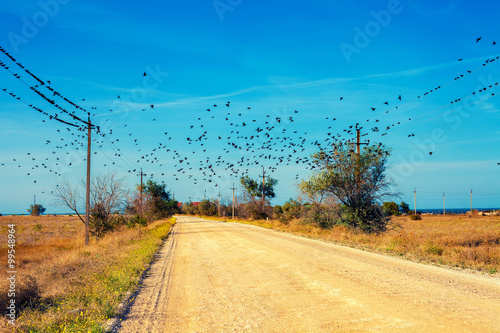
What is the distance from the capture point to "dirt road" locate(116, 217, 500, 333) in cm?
626

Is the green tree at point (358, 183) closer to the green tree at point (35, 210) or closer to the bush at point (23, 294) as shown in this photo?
the bush at point (23, 294)

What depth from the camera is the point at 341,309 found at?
7145 millimetres

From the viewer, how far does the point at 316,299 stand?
8.00 m

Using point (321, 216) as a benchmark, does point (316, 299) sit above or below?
below

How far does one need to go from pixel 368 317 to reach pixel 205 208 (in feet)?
→ 378

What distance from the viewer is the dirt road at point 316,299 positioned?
6262 mm

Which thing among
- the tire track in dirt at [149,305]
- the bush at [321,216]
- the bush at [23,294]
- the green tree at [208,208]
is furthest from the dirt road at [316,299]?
the green tree at [208,208]

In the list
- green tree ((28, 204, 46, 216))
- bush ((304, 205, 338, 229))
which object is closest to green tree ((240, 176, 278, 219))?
bush ((304, 205, 338, 229))

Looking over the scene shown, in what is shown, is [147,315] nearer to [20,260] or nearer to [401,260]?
[401,260]

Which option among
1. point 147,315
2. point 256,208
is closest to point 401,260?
point 147,315

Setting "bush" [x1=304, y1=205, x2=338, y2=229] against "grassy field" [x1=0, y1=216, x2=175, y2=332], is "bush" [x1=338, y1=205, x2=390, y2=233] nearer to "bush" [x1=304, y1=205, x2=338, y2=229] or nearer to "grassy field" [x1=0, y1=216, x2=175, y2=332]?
"bush" [x1=304, y1=205, x2=338, y2=229]

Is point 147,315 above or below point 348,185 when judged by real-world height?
below

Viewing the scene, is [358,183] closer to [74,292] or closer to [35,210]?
[74,292]

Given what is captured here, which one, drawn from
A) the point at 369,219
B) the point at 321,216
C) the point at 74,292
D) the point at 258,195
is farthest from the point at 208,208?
the point at 74,292
